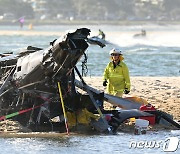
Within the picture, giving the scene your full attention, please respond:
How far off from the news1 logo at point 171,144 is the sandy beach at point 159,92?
298cm

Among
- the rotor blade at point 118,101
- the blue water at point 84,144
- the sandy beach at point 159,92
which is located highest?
the rotor blade at point 118,101

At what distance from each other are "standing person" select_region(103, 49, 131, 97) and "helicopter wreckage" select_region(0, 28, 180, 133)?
671mm

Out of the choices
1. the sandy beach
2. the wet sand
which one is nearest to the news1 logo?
the wet sand

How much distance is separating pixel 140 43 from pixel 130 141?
52.6m

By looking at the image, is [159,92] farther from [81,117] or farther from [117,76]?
[81,117]

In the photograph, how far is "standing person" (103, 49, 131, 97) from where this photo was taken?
17.5 m

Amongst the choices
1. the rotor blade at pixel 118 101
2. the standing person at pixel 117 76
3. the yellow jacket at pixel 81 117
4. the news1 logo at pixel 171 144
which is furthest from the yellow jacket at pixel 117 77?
the news1 logo at pixel 171 144

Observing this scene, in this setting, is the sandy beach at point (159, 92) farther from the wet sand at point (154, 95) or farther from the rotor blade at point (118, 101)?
the rotor blade at point (118, 101)

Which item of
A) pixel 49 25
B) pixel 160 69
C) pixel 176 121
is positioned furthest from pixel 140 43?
pixel 49 25

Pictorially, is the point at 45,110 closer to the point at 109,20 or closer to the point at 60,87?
the point at 60,87

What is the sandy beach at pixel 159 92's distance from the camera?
64.8 feet

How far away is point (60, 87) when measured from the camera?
50.8ft

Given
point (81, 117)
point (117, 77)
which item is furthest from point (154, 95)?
point (81, 117)

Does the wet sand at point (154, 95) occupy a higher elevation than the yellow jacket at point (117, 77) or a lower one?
lower
